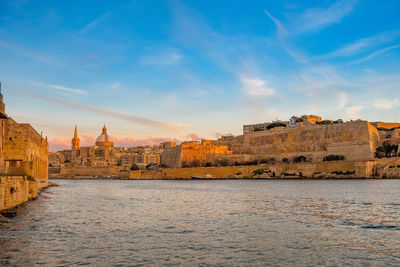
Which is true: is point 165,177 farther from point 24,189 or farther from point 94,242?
point 94,242

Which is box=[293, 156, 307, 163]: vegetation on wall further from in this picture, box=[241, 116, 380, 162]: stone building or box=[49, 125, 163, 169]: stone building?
box=[49, 125, 163, 169]: stone building

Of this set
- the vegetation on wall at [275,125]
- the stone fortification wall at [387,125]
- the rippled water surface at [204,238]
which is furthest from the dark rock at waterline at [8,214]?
the vegetation on wall at [275,125]

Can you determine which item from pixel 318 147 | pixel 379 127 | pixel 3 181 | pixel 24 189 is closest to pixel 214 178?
pixel 318 147

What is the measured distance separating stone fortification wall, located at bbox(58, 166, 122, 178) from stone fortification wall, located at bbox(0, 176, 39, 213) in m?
81.7

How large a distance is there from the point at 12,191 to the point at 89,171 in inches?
3579

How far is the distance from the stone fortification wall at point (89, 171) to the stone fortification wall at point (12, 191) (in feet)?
268

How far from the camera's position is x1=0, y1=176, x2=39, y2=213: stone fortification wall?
13.1 m

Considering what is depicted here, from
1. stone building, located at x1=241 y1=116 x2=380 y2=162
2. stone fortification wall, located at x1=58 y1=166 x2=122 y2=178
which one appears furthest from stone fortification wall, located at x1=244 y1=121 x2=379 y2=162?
stone fortification wall, located at x1=58 y1=166 x2=122 y2=178

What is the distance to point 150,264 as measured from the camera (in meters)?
7.44

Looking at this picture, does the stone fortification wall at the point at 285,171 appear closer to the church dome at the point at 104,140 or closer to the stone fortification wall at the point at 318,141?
the stone fortification wall at the point at 318,141

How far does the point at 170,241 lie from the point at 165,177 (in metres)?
69.3

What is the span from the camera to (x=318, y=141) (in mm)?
69438

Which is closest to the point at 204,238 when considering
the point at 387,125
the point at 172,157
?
the point at 172,157

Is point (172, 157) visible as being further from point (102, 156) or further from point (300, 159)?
point (102, 156)
